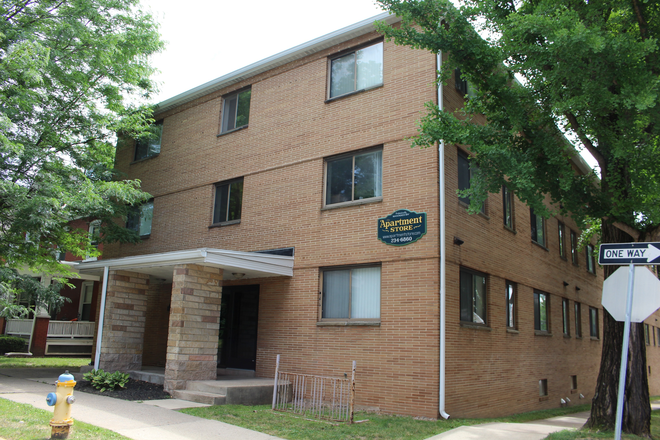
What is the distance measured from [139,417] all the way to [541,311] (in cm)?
1308

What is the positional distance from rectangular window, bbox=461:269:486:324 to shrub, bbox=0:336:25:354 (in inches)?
754

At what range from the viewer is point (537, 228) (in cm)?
1797

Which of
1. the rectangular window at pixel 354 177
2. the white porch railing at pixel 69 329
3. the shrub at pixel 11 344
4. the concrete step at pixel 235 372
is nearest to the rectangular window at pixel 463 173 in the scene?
the rectangular window at pixel 354 177

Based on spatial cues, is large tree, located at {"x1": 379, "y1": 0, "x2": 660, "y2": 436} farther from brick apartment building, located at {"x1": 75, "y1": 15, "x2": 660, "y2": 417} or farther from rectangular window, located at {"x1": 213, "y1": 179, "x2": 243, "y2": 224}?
rectangular window, located at {"x1": 213, "y1": 179, "x2": 243, "y2": 224}

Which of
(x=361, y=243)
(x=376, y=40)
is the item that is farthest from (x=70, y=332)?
(x=376, y=40)

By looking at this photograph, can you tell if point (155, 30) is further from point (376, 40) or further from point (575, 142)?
point (575, 142)

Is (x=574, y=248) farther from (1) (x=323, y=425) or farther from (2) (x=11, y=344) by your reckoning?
(2) (x=11, y=344)

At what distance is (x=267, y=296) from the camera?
1346cm

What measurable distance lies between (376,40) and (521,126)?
16.9ft

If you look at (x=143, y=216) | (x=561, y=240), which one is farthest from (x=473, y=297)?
(x=143, y=216)

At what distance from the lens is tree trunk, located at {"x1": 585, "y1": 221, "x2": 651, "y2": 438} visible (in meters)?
8.67

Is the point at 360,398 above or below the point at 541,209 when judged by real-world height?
below

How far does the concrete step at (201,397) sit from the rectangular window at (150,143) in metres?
9.50

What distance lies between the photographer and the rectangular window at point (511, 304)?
1429 centimetres
